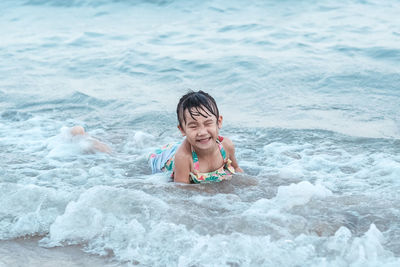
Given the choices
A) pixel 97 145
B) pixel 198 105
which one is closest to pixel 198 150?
pixel 198 105

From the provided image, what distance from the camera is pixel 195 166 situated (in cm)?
443

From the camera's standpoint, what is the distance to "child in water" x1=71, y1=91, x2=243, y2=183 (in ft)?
13.4

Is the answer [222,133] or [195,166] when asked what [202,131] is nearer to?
Result: [195,166]

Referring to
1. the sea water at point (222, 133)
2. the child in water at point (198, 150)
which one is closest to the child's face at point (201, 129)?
the child in water at point (198, 150)

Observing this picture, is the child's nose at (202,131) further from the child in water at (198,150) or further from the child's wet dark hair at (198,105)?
the child's wet dark hair at (198,105)

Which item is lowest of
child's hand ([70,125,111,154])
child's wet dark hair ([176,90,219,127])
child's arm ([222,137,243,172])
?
child's hand ([70,125,111,154])

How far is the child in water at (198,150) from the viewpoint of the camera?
409cm

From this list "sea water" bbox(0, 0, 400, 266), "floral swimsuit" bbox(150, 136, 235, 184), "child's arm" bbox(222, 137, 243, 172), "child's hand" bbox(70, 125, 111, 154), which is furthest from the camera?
"child's hand" bbox(70, 125, 111, 154)

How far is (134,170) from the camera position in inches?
193

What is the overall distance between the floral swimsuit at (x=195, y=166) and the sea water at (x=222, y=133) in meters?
0.15

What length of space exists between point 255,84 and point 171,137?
226 cm

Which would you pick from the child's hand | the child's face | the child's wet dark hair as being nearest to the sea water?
the child's hand

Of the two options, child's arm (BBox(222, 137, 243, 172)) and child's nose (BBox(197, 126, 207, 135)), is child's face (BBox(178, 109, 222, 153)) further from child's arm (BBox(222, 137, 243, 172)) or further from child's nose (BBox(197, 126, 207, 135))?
child's arm (BBox(222, 137, 243, 172))

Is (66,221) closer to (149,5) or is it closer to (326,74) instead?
(326,74)
